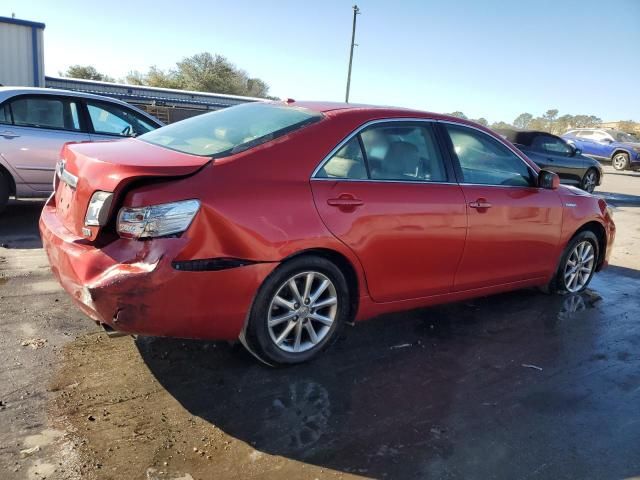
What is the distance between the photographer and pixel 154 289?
9.00 ft

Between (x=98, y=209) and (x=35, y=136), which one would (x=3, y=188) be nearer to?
(x=35, y=136)

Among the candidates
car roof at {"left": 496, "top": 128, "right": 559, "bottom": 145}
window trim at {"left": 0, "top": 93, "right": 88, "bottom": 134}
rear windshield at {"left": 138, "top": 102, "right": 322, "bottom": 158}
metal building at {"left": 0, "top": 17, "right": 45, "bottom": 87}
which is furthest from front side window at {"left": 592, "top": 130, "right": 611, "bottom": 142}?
rear windshield at {"left": 138, "top": 102, "right": 322, "bottom": 158}

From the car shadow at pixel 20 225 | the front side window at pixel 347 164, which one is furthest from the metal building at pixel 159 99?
the front side window at pixel 347 164

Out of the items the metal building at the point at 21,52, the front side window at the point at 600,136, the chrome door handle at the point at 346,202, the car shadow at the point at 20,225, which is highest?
the metal building at the point at 21,52

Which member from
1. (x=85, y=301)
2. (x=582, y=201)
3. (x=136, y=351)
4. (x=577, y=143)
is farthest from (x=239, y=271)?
(x=577, y=143)

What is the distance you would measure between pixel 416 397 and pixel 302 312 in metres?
0.85

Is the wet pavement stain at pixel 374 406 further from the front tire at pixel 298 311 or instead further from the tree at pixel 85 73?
the tree at pixel 85 73

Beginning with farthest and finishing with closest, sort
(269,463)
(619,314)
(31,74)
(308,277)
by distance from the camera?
(31,74)
(619,314)
(308,277)
(269,463)

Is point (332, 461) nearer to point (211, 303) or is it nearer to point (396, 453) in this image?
point (396, 453)

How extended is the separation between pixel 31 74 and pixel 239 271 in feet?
58.8

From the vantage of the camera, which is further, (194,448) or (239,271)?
(239,271)

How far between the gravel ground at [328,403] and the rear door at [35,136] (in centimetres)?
256

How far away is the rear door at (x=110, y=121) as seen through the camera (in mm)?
7090

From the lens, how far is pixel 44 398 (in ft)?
9.53
